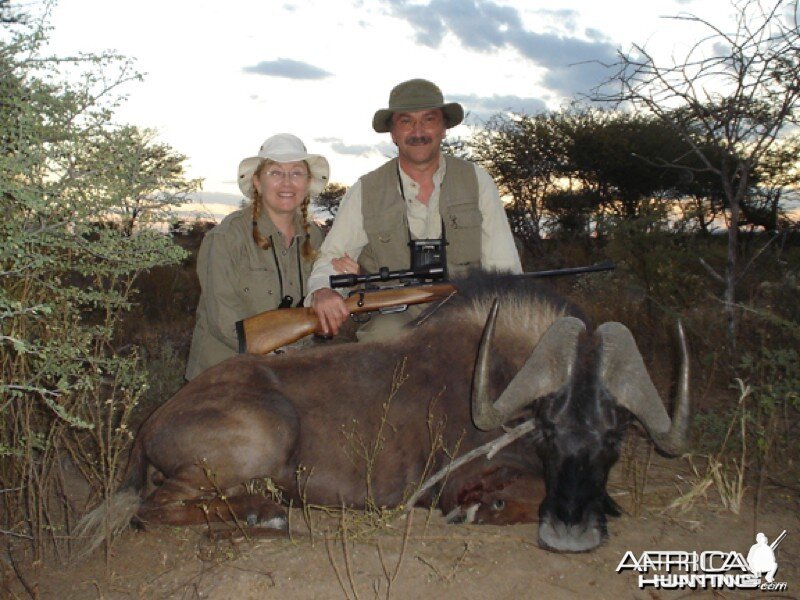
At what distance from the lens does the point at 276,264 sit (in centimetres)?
535

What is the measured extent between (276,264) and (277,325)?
3.32 ft

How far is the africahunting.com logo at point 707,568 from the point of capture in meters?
3.20

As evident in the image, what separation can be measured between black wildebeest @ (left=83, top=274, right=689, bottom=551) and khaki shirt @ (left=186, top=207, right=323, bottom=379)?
103cm

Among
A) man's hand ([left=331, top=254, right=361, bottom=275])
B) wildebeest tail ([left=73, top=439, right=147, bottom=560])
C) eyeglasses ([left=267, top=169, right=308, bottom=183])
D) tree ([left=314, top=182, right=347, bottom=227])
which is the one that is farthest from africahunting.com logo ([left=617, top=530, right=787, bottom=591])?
tree ([left=314, top=182, right=347, bottom=227])

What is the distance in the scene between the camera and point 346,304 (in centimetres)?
454

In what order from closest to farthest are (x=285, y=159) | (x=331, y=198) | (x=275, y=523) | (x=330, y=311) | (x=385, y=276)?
(x=275, y=523) < (x=330, y=311) < (x=385, y=276) < (x=285, y=159) < (x=331, y=198)

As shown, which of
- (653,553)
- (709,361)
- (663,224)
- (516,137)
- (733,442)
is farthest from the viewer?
(516,137)

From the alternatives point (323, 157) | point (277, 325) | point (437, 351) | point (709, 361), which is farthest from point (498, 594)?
point (709, 361)

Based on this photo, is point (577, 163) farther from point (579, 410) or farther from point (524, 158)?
point (579, 410)

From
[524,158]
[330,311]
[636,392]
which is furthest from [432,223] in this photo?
[524,158]

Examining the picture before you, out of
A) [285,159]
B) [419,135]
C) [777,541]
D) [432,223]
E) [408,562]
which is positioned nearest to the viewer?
[408,562]

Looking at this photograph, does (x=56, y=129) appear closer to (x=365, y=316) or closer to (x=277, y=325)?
(x=277, y=325)

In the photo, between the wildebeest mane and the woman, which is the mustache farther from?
the wildebeest mane

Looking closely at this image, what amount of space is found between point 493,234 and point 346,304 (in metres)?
1.53
